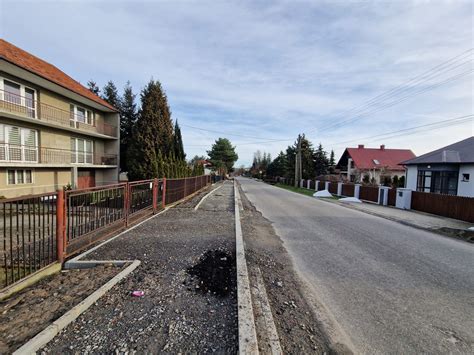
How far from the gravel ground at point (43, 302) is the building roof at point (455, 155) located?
69.8 ft

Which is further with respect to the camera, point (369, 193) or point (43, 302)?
point (369, 193)

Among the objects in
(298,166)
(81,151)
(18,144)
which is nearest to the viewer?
(18,144)

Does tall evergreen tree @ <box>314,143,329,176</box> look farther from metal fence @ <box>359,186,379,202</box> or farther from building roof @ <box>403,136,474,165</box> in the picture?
Answer: metal fence @ <box>359,186,379,202</box>

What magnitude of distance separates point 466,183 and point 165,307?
69.1ft

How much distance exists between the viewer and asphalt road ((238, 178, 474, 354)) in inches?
99.6

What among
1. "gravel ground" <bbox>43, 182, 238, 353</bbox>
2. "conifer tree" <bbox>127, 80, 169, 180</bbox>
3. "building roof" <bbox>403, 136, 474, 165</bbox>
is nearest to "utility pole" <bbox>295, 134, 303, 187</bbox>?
"building roof" <bbox>403, 136, 474, 165</bbox>

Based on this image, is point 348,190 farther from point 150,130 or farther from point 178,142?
point 150,130

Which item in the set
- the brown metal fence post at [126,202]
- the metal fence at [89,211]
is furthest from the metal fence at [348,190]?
the metal fence at [89,211]

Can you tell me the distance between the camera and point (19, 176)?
47.1 ft

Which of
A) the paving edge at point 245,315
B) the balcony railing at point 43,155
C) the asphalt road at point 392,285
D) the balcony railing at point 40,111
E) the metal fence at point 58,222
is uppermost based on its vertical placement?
the balcony railing at point 40,111

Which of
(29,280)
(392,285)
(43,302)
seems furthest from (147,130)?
(392,285)

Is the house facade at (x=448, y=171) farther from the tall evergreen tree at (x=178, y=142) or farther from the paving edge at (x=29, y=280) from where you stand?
the tall evergreen tree at (x=178, y=142)

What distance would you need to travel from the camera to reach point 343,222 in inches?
351

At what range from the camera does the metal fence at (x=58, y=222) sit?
3.44m
